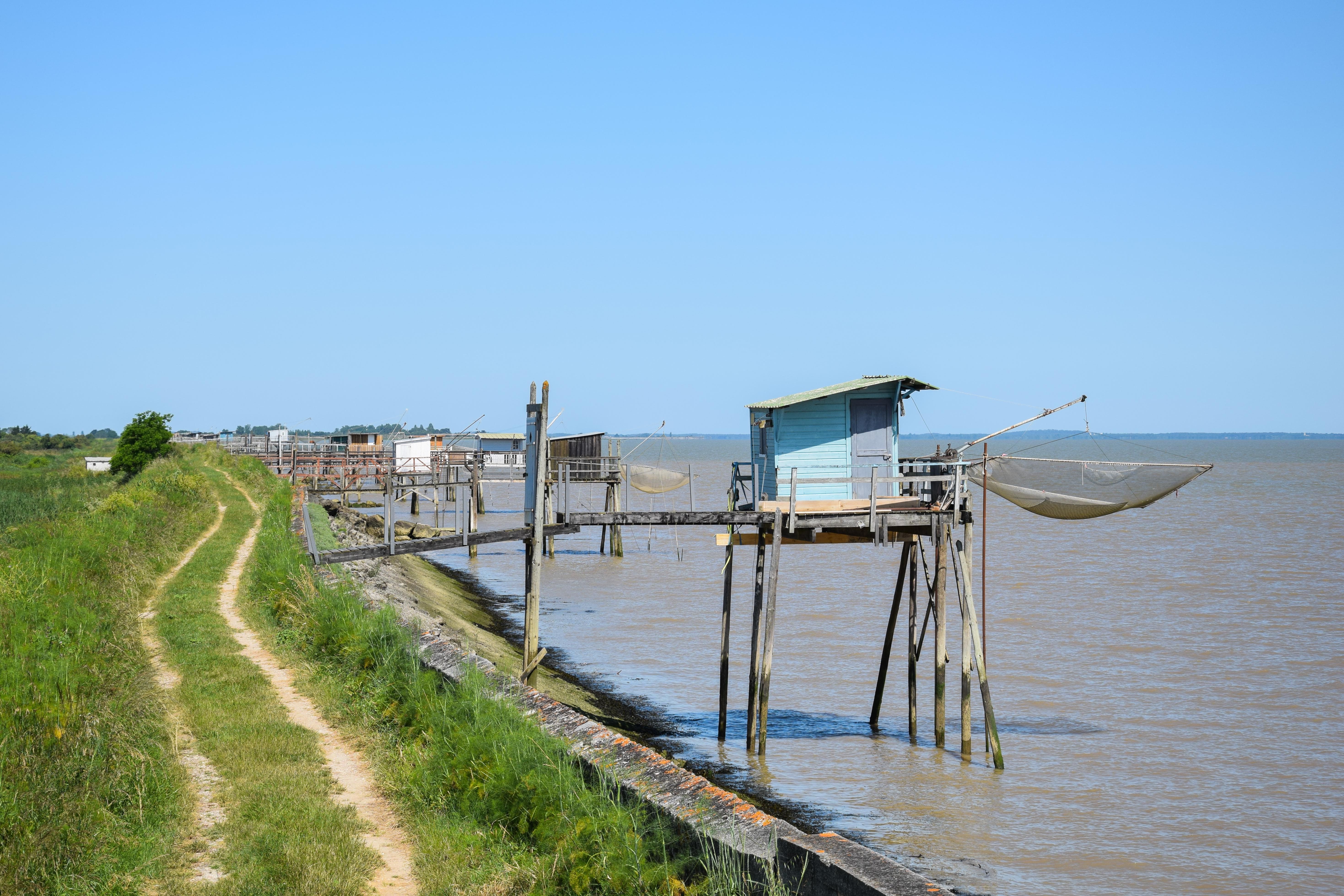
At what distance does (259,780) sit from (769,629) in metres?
8.40

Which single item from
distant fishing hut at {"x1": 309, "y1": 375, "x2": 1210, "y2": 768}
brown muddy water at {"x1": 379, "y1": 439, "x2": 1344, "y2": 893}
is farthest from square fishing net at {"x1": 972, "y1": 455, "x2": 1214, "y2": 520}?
brown muddy water at {"x1": 379, "y1": 439, "x2": 1344, "y2": 893}

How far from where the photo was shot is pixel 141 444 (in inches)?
2557

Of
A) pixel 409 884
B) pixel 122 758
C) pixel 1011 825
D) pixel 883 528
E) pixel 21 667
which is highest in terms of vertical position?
pixel 883 528

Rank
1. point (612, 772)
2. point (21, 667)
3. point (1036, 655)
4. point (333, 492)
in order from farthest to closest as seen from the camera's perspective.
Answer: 1. point (333, 492)
2. point (1036, 655)
3. point (21, 667)
4. point (612, 772)

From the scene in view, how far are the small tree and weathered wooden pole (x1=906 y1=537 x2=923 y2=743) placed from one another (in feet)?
179

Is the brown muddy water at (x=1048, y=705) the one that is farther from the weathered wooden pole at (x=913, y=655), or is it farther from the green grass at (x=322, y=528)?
the green grass at (x=322, y=528)

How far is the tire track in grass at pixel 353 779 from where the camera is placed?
315 inches

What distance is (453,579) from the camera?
119 feet

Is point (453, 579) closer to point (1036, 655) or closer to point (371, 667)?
point (1036, 655)

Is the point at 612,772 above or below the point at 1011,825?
above

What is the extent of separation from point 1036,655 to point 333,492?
1258 inches

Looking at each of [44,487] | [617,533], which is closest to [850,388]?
[617,533]

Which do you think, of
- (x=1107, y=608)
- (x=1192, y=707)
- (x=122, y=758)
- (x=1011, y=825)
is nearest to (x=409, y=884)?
(x=122, y=758)

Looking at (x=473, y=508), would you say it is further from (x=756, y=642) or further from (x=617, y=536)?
(x=617, y=536)
